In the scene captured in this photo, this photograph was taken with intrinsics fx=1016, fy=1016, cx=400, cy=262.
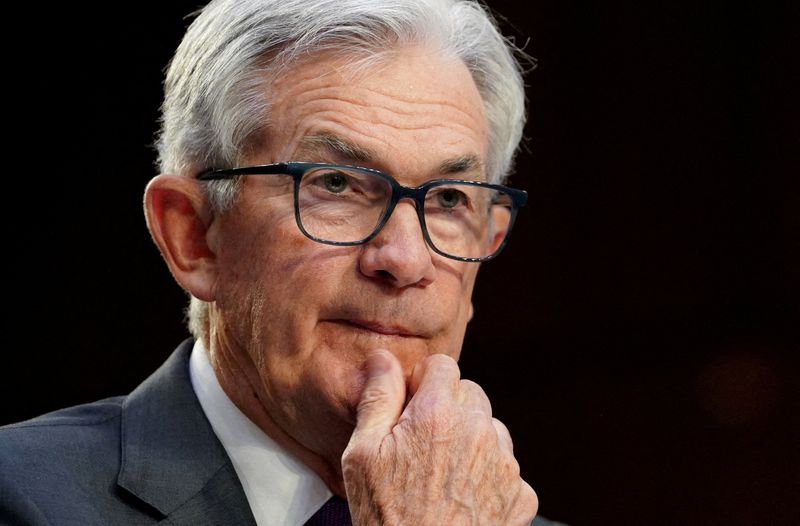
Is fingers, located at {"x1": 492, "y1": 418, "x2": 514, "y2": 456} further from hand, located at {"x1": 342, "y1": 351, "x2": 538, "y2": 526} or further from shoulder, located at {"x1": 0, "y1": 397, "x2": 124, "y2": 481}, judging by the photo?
shoulder, located at {"x1": 0, "y1": 397, "x2": 124, "y2": 481}

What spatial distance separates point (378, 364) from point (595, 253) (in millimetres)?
1837

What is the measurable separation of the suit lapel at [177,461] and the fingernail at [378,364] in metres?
0.37

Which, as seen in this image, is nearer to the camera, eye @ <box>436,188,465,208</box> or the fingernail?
the fingernail

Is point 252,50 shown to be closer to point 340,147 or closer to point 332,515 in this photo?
point 340,147

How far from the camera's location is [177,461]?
2057mm

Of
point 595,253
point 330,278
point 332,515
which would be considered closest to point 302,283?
point 330,278

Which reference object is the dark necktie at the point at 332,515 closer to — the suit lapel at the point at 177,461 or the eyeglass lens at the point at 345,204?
the suit lapel at the point at 177,461

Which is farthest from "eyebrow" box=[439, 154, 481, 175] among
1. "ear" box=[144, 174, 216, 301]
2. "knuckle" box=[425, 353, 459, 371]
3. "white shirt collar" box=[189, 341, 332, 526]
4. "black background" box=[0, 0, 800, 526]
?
"black background" box=[0, 0, 800, 526]

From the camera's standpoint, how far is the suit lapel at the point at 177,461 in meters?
1.99

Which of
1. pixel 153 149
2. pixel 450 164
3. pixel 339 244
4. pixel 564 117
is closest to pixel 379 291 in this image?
pixel 339 244

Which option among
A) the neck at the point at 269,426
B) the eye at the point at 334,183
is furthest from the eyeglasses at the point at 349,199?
the neck at the point at 269,426

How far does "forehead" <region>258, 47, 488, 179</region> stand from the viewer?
6.64ft

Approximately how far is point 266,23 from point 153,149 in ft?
4.56

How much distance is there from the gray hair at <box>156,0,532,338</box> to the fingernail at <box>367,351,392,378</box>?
450 mm
